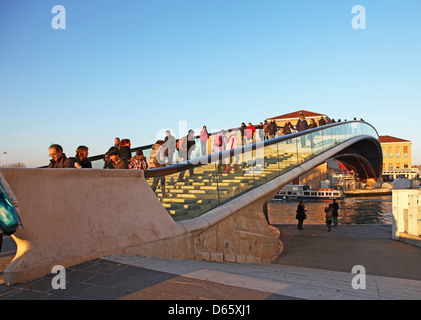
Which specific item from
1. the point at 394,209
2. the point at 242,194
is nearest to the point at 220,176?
the point at 242,194

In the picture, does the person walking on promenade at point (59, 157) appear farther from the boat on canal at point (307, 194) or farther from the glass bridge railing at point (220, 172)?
the boat on canal at point (307, 194)

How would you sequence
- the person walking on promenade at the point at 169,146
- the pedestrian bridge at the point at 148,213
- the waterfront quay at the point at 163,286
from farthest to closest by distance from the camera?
the person walking on promenade at the point at 169,146 → the pedestrian bridge at the point at 148,213 → the waterfront quay at the point at 163,286

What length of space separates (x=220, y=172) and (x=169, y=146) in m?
2.52

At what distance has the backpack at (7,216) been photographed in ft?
9.35

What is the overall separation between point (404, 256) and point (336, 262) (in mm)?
1875

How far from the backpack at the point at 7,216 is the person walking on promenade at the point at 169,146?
755cm

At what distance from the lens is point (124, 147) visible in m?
8.16

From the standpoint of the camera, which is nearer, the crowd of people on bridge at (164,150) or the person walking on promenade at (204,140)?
the crowd of people on bridge at (164,150)

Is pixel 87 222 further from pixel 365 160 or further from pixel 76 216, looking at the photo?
pixel 365 160

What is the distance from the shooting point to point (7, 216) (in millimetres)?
2877

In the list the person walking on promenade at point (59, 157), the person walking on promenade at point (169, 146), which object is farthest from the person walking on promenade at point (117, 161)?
the person walking on promenade at point (169, 146)

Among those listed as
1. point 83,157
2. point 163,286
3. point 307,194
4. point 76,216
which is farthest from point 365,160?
point 163,286

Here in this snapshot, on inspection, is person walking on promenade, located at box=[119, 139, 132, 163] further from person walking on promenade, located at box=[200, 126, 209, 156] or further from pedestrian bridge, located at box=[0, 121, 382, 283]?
person walking on promenade, located at box=[200, 126, 209, 156]
